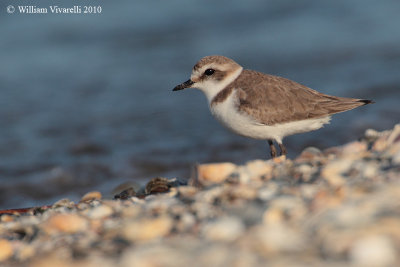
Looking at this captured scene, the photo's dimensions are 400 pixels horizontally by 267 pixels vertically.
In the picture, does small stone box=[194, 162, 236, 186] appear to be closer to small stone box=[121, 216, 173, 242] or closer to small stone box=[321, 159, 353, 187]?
small stone box=[321, 159, 353, 187]

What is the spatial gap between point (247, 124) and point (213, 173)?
126 centimetres

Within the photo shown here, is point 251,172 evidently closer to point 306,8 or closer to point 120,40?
point 120,40

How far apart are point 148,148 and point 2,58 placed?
5.72 m

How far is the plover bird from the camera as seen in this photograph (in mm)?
4824

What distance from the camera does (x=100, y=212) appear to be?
132 inches

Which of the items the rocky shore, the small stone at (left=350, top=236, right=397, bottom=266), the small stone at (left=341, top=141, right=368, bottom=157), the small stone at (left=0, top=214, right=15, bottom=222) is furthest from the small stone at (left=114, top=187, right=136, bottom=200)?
the small stone at (left=350, top=236, right=397, bottom=266)

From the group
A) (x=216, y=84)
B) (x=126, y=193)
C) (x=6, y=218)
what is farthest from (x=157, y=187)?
Answer: (x=216, y=84)

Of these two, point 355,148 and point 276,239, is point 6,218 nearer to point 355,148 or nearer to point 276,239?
point 276,239

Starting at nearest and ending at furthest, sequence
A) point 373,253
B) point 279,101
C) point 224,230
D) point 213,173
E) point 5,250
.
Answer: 1. point 373,253
2. point 224,230
3. point 5,250
4. point 213,173
5. point 279,101

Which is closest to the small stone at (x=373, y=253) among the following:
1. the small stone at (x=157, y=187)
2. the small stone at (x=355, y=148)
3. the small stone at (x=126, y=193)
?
the small stone at (x=355, y=148)

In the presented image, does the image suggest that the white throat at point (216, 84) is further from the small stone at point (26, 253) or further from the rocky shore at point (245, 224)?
the small stone at point (26, 253)

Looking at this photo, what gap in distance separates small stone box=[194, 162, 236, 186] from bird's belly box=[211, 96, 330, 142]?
45.2 inches

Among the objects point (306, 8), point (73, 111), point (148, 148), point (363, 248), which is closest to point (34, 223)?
point (363, 248)

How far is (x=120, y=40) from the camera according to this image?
12.8 meters
